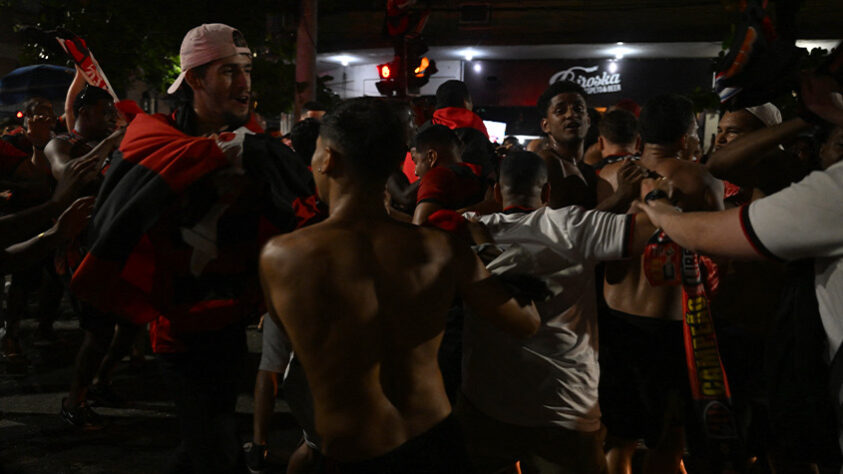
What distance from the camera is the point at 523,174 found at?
3.31m

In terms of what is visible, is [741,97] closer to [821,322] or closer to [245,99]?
[821,322]

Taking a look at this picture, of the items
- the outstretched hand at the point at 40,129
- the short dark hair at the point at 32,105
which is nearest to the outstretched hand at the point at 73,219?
the outstretched hand at the point at 40,129

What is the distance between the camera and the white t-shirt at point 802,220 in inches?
82.4

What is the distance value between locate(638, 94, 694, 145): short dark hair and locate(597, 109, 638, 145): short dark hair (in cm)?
104

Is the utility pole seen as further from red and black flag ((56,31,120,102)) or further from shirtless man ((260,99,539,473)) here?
shirtless man ((260,99,539,473))

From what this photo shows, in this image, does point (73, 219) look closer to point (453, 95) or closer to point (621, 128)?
point (621, 128)

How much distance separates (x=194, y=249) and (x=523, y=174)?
4.97 ft

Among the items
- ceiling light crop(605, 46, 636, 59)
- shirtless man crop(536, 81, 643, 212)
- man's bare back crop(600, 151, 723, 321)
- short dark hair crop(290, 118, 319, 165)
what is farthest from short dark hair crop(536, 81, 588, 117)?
ceiling light crop(605, 46, 636, 59)

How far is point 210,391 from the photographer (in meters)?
2.88

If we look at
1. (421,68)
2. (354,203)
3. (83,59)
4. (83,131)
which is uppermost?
(83,59)

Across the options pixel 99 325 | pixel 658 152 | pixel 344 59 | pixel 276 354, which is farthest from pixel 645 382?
pixel 344 59

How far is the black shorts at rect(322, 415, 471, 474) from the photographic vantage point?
2.09 m

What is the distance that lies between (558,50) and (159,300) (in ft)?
73.4

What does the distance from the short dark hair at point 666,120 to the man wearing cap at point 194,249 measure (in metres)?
1.89
